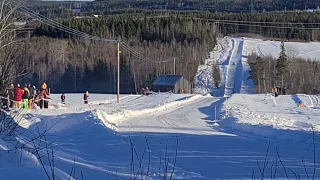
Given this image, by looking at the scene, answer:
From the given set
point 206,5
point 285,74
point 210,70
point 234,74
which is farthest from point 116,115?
point 206,5

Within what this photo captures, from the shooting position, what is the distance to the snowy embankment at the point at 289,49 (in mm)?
110438

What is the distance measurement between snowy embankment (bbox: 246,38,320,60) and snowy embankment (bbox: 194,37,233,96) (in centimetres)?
494

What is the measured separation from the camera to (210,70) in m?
93.8

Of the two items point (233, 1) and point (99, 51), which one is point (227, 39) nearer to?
point (99, 51)

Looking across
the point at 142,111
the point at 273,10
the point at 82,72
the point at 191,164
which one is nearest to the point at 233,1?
the point at 273,10

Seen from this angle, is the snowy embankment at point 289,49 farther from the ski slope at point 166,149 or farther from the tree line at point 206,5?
the ski slope at point 166,149

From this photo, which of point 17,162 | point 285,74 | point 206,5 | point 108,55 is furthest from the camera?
point 206,5

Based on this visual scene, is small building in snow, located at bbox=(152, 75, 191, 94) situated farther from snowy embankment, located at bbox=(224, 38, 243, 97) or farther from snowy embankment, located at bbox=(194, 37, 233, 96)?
snowy embankment, located at bbox=(194, 37, 233, 96)

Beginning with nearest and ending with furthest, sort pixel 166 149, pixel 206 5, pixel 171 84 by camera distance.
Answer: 1. pixel 166 149
2. pixel 171 84
3. pixel 206 5

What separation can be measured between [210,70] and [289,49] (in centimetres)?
2806

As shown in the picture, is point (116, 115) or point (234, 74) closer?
point (116, 115)

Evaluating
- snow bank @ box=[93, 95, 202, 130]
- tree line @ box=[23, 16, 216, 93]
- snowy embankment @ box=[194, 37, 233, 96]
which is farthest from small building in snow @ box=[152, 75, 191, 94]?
snow bank @ box=[93, 95, 202, 130]

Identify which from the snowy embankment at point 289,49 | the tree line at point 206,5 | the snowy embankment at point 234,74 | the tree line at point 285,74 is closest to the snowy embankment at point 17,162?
the snowy embankment at point 234,74

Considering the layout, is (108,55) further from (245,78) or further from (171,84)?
(171,84)
